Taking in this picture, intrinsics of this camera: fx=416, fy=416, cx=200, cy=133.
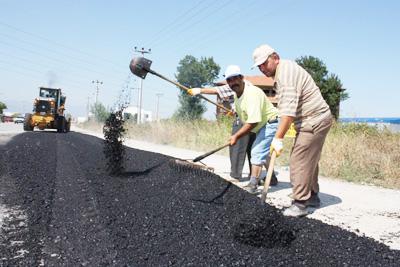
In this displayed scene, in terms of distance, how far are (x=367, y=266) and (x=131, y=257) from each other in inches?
64.0

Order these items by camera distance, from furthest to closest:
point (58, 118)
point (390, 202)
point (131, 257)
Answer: point (58, 118) < point (390, 202) < point (131, 257)

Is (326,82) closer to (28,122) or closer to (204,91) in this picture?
(28,122)

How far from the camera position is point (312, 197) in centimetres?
495

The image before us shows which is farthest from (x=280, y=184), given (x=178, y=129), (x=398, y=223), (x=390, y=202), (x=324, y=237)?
(x=178, y=129)

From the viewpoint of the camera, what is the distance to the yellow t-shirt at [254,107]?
507 centimetres

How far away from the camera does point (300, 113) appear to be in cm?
443

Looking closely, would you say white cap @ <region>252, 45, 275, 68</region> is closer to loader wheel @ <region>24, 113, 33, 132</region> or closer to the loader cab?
the loader cab

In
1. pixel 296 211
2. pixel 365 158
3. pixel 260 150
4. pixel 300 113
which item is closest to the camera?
pixel 296 211

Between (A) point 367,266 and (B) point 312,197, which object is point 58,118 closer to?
(B) point 312,197

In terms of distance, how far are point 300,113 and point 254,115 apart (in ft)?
2.45

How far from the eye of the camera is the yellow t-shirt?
507 cm

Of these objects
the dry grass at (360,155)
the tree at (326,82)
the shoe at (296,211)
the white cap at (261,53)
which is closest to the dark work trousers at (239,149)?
the shoe at (296,211)

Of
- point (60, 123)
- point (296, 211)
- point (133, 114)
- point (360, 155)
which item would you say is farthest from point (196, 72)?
point (296, 211)

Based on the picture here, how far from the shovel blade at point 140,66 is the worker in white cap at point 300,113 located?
362 cm
